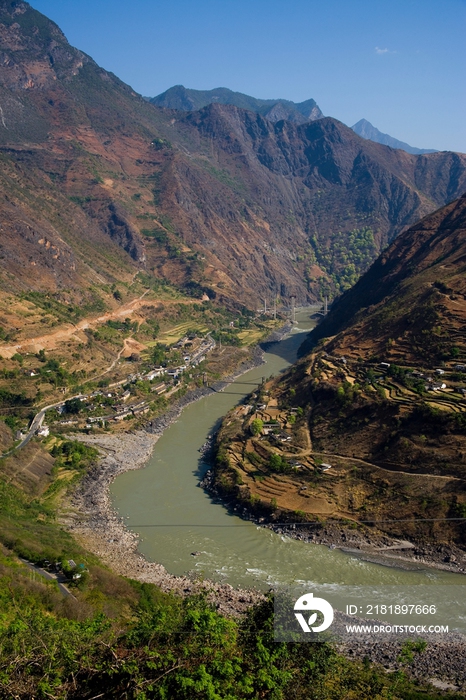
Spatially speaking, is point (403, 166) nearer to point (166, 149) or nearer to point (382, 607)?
point (166, 149)

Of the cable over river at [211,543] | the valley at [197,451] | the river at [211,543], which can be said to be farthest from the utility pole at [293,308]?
the river at [211,543]

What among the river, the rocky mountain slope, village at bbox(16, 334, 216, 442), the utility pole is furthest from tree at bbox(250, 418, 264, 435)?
the utility pole

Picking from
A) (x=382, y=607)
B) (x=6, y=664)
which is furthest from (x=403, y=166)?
(x=6, y=664)

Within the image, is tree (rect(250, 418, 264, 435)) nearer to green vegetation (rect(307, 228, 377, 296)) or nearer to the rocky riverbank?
the rocky riverbank

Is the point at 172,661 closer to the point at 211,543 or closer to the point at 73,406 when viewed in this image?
the point at 211,543

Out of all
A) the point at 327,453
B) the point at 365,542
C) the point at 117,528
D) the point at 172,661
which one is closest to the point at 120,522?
the point at 117,528

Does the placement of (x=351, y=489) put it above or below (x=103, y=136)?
below

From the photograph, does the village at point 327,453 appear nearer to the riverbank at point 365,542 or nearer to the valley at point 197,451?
the valley at point 197,451

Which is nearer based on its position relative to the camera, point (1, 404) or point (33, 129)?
point (1, 404)
